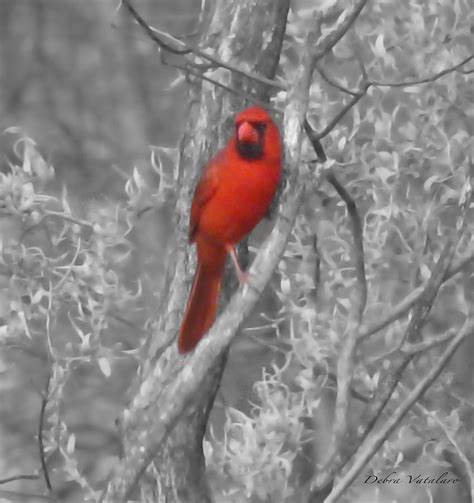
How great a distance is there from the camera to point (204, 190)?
3434 millimetres

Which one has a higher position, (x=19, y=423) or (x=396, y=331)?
(x=396, y=331)

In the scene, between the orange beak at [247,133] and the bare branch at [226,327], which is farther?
the orange beak at [247,133]

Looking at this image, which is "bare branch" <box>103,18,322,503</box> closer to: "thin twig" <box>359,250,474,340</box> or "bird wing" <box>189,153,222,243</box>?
"thin twig" <box>359,250,474,340</box>

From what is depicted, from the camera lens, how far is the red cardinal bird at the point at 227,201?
3.32 m

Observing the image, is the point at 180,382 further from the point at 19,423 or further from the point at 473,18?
the point at 19,423

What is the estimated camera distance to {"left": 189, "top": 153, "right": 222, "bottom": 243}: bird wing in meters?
3.40

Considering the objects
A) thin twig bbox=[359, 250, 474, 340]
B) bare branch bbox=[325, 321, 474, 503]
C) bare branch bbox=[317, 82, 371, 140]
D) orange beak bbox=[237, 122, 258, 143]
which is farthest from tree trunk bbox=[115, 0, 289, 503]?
bare branch bbox=[325, 321, 474, 503]

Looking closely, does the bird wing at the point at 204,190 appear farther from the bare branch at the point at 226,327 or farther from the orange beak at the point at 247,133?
the bare branch at the point at 226,327

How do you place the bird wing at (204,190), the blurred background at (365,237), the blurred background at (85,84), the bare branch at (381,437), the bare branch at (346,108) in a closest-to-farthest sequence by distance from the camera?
the bare branch at (381,437)
the bare branch at (346,108)
the bird wing at (204,190)
the blurred background at (365,237)
the blurred background at (85,84)

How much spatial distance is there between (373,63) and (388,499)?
1.51 m

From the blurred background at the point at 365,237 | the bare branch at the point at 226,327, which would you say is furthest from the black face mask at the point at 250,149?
the bare branch at the point at 226,327

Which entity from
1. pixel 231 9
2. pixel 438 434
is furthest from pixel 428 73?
pixel 438 434

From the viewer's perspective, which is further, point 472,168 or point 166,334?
point 166,334

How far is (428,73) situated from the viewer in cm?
366
